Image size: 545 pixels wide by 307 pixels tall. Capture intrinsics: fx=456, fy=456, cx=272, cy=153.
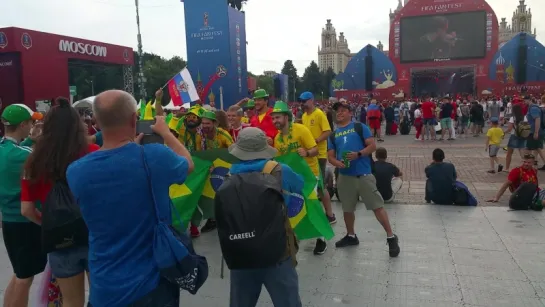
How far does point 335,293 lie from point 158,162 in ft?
8.50

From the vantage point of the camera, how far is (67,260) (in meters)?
2.75

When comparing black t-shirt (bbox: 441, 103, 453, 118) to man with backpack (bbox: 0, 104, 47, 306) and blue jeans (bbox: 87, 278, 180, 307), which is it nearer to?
man with backpack (bbox: 0, 104, 47, 306)

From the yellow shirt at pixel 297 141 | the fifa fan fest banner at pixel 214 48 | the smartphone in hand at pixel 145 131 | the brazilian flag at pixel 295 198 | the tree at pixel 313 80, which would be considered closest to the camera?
the smartphone in hand at pixel 145 131

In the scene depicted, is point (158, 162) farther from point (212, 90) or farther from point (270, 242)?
point (212, 90)

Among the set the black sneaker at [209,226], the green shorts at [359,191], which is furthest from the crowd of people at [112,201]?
the black sneaker at [209,226]

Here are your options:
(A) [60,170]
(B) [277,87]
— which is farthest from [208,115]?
(B) [277,87]

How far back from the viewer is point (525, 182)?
21.9 ft

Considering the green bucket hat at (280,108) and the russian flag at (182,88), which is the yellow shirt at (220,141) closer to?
the green bucket hat at (280,108)

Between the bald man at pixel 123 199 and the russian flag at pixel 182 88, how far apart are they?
6403 mm

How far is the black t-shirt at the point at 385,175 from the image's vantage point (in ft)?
24.3

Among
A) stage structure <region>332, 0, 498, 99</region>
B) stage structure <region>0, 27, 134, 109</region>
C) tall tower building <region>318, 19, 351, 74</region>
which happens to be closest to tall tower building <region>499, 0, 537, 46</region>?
tall tower building <region>318, 19, 351, 74</region>

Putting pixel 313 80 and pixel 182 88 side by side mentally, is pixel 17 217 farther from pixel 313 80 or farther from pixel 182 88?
pixel 313 80

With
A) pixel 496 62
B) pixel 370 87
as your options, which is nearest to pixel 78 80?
pixel 370 87

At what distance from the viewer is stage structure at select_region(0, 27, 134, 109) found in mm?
22919
